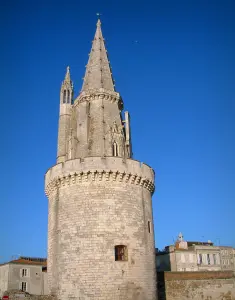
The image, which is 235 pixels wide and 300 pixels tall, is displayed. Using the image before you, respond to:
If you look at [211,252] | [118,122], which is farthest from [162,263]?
[118,122]

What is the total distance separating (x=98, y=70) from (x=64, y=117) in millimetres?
4771

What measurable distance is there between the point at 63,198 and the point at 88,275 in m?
4.88

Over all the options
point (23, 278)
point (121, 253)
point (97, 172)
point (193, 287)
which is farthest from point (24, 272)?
point (97, 172)

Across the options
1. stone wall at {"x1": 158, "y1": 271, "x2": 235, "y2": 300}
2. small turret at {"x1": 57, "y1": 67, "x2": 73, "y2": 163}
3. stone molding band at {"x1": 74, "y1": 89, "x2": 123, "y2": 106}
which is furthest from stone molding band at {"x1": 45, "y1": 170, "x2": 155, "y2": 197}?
stone wall at {"x1": 158, "y1": 271, "x2": 235, "y2": 300}

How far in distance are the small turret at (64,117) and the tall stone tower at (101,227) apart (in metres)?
2.68

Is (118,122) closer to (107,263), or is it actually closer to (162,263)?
(107,263)

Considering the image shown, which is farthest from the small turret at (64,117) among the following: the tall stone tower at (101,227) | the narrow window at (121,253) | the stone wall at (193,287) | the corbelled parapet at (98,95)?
the stone wall at (193,287)

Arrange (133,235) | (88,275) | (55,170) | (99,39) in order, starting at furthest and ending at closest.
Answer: (99,39) < (55,170) < (133,235) < (88,275)

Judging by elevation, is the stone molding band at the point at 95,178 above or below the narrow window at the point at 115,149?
below

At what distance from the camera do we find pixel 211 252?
42188 millimetres

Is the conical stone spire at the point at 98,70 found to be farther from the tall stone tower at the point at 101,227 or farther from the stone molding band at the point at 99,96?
the tall stone tower at the point at 101,227

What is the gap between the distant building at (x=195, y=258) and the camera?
39531mm

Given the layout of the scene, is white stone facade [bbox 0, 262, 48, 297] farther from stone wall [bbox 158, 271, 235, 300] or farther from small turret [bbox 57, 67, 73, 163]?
small turret [bbox 57, 67, 73, 163]

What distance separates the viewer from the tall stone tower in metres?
18.4
